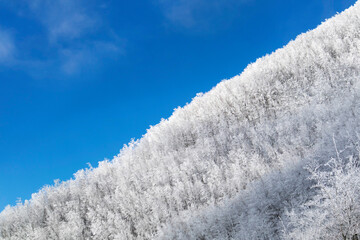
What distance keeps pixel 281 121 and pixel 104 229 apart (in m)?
67.5

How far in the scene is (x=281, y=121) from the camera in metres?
99.5

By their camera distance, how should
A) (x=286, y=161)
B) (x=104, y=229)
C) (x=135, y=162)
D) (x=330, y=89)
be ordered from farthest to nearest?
(x=135, y=162) → (x=330, y=89) → (x=104, y=229) → (x=286, y=161)

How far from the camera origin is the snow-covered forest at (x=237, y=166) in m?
59.2

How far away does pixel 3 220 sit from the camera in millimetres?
113438

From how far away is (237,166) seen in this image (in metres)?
82.7

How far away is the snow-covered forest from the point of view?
59.2 metres

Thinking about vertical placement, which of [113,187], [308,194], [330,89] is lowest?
[308,194]

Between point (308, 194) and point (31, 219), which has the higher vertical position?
point (31, 219)

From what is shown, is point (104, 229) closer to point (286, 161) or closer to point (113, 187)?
point (113, 187)

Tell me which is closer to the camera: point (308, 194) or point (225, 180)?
point (308, 194)

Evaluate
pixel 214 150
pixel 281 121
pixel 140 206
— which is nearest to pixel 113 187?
pixel 140 206

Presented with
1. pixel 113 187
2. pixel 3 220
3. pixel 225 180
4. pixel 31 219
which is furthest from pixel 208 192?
pixel 3 220

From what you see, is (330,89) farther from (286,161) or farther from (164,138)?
(164,138)

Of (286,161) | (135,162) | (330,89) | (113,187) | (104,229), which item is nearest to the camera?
(286,161)
